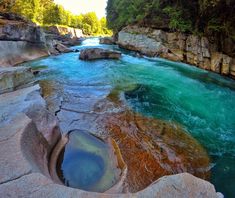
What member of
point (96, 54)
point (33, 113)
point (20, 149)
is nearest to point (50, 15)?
point (96, 54)

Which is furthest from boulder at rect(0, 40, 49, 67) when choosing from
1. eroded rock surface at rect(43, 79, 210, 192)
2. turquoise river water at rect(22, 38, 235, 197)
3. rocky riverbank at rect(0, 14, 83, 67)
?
eroded rock surface at rect(43, 79, 210, 192)

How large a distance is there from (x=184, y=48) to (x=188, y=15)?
2024 millimetres

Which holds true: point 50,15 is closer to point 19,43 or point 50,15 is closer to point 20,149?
point 19,43

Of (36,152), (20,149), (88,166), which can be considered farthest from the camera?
Answer: (88,166)

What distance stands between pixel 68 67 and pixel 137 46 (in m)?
8.77

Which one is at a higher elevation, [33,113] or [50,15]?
[50,15]

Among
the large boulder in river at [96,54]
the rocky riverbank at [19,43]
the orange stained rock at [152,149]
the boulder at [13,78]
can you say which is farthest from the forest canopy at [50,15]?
the orange stained rock at [152,149]

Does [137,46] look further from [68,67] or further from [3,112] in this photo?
[3,112]

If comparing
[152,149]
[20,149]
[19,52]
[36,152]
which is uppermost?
[20,149]

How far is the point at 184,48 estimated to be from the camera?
14680 mm

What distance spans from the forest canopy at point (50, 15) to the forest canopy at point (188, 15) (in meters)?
12.8

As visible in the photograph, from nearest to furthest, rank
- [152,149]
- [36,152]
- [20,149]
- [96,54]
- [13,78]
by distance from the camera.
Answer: [20,149]
[36,152]
[152,149]
[13,78]
[96,54]

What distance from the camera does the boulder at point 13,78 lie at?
5.90m

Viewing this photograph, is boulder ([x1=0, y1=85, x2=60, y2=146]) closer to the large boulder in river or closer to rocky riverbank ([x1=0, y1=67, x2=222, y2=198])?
rocky riverbank ([x1=0, y1=67, x2=222, y2=198])
